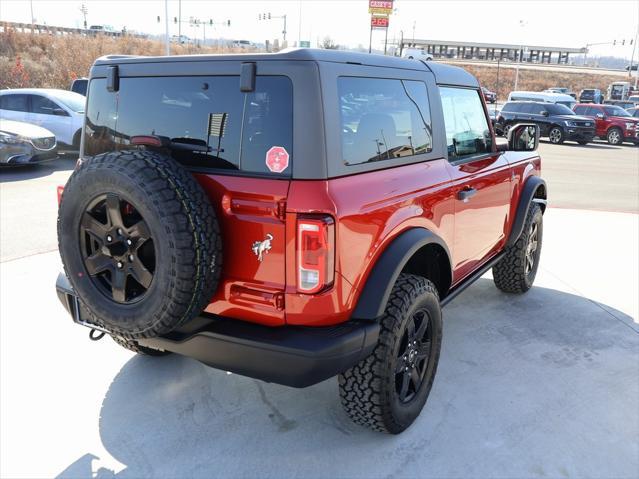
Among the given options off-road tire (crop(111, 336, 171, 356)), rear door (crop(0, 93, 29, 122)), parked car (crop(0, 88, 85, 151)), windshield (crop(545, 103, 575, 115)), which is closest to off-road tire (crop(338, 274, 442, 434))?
off-road tire (crop(111, 336, 171, 356))

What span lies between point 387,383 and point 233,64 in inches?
67.4

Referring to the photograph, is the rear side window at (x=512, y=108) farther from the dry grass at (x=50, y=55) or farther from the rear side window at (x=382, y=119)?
the dry grass at (x=50, y=55)

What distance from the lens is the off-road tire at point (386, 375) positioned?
2771 millimetres

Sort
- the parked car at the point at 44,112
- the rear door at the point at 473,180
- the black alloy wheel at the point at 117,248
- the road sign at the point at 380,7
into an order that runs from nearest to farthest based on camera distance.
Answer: the black alloy wheel at the point at 117,248 → the rear door at the point at 473,180 → the parked car at the point at 44,112 → the road sign at the point at 380,7

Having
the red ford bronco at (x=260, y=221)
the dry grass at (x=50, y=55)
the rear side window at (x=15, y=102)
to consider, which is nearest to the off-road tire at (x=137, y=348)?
the red ford bronco at (x=260, y=221)

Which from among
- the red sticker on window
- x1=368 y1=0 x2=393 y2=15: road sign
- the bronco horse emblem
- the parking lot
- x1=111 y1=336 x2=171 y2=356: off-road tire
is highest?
x1=368 y1=0 x2=393 y2=15: road sign

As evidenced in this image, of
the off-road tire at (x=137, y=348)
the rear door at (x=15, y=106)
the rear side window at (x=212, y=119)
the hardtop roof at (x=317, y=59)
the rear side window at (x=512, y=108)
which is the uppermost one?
the hardtop roof at (x=317, y=59)

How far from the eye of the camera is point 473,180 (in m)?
3.79

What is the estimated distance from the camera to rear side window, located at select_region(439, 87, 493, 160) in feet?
12.1

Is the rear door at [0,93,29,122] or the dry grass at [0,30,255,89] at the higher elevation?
the dry grass at [0,30,255,89]

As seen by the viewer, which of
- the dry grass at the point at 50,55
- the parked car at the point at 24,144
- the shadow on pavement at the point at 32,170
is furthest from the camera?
the dry grass at the point at 50,55

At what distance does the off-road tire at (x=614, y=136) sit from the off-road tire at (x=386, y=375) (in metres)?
23.6

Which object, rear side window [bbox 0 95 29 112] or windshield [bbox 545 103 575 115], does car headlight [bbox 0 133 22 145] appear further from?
windshield [bbox 545 103 575 115]

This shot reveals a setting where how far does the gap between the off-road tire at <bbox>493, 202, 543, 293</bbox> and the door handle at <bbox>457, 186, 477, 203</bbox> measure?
1.29 meters
